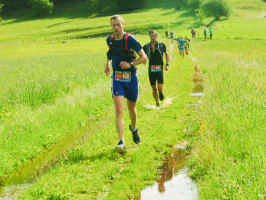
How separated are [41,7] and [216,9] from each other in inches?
2758

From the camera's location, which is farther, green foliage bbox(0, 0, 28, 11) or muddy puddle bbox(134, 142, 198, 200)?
green foliage bbox(0, 0, 28, 11)

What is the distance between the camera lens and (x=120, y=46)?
6715mm

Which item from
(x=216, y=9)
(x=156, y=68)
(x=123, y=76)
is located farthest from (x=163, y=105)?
(x=216, y=9)

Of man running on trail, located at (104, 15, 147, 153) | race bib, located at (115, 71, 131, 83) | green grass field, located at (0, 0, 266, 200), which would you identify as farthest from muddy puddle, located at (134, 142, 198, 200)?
race bib, located at (115, 71, 131, 83)

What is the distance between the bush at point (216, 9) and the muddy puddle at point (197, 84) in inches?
2865

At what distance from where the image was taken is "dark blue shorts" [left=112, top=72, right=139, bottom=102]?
6.92m

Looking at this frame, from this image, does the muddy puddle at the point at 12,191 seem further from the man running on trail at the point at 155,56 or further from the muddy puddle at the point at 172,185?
the man running on trail at the point at 155,56

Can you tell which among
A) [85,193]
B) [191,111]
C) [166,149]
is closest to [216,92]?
[191,111]

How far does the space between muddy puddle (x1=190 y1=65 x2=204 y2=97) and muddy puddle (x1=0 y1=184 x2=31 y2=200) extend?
29.0 ft

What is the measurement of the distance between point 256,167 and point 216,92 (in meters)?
5.82

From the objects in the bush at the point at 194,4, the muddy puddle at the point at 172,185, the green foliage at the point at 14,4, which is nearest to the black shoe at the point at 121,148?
the muddy puddle at the point at 172,185

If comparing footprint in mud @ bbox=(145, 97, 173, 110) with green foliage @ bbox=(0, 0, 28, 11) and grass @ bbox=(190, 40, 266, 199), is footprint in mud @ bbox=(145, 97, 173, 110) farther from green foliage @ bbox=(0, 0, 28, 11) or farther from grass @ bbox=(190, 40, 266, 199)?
green foliage @ bbox=(0, 0, 28, 11)

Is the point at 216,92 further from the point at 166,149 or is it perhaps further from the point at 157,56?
the point at 166,149

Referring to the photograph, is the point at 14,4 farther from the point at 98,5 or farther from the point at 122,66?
the point at 122,66
